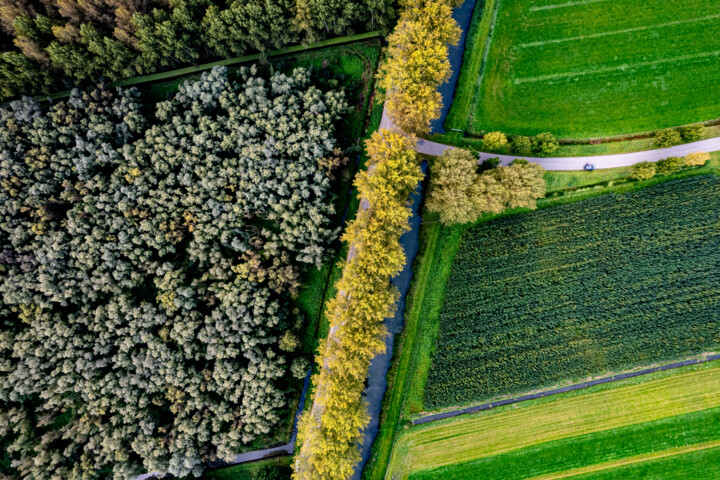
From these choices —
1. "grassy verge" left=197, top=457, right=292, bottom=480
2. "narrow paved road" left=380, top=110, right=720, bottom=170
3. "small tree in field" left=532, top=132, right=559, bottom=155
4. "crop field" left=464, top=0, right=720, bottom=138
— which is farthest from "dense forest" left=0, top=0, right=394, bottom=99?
"grassy verge" left=197, top=457, right=292, bottom=480

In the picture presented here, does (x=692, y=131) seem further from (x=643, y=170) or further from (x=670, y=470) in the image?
(x=670, y=470)

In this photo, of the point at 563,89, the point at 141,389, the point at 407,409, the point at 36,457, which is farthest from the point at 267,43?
the point at 36,457

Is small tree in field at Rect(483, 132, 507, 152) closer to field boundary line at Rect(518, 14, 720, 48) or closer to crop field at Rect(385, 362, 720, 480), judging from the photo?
field boundary line at Rect(518, 14, 720, 48)

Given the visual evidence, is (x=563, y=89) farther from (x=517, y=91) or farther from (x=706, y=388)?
(x=706, y=388)

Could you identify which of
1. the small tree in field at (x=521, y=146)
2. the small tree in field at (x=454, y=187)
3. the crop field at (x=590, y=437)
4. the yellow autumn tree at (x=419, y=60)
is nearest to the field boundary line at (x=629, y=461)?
the crop field at (x=590, y=437)

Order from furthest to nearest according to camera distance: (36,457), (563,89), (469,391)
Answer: (563,89) → (469,391) → (36,457)

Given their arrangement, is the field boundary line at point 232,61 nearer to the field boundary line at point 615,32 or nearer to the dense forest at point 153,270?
the dense forest at point 153,270

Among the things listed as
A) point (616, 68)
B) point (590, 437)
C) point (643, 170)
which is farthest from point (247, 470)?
point (616, 68)
